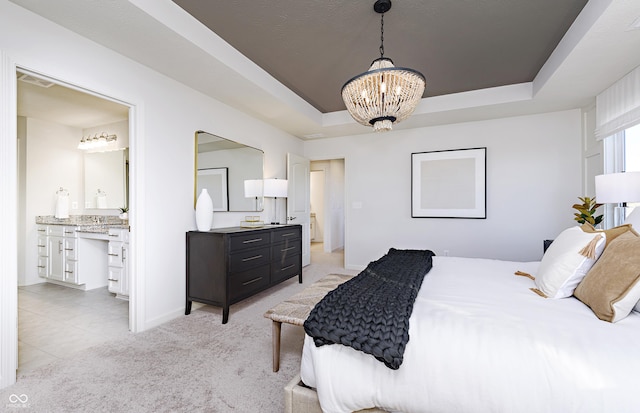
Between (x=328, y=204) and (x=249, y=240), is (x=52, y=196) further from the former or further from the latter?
(x=328, y=204)

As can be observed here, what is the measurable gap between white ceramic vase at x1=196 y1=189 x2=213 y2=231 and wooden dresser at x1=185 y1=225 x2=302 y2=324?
0.35 feet

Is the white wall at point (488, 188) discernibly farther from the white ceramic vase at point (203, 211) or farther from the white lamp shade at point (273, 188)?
the white ceramic vase at point (203, 211)

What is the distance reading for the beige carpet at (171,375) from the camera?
62.8 inches

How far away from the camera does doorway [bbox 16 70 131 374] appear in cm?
251

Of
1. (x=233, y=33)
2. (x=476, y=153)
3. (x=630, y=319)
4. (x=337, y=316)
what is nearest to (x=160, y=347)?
(x=337, y=316)

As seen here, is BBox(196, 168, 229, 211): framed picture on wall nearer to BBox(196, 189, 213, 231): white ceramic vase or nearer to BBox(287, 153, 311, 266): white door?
BBox(196, 189, 213, 231): white ceramic vase

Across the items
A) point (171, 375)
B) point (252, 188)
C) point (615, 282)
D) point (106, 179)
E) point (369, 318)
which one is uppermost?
point (106, 179)

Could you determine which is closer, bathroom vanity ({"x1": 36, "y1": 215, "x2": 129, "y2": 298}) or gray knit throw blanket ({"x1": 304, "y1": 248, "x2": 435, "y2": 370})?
gray knit throw blanket ({"x1": 304, "y1": 248, "x2": 435, "y2": 370})

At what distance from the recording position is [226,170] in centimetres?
356

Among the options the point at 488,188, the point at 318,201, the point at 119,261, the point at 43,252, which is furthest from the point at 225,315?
the point at 318,201

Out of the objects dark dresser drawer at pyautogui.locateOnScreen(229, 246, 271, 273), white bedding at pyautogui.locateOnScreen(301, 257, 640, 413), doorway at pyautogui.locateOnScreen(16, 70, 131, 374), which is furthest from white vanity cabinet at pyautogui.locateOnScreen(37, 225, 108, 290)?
white bedding at pyautogui.locateOnScreen(301, 257, 640, 413)

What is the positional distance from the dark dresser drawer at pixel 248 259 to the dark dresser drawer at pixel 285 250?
0.14 m

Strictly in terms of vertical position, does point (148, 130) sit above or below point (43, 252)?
above

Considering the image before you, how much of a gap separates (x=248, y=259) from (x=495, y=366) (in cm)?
252
